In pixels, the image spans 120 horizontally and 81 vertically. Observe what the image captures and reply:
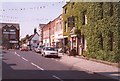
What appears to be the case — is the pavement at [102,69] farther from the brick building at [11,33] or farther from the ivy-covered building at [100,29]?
the brick building at [11,33]

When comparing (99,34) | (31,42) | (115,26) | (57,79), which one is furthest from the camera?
(31,42)

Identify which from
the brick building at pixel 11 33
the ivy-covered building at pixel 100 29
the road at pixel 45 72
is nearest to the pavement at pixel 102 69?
the road at pixel 45 72

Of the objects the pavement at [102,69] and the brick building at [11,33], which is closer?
the pavement at [102,69]

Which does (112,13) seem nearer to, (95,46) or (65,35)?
(95,46)

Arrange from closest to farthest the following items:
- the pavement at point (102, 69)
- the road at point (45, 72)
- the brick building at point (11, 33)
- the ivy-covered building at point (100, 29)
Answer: the road at point (45, 72)
the pavement at point (102, 69)
the ivy-covered building at point (100, 29)
the brick building at point (11, 33)

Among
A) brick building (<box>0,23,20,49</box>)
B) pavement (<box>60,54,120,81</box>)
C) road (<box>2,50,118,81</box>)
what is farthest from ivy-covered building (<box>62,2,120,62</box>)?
brick building (<box>0,23,20,49</box>)

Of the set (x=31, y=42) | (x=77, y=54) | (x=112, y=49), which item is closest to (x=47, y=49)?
(x=77, y=54)

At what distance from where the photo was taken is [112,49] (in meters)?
30.2

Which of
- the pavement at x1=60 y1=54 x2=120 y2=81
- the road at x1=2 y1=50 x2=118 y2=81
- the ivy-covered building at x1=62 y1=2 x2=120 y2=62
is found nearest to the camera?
the road at x1=2 y1=50 x2=118 y2=81

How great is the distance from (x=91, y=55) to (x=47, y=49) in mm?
10244

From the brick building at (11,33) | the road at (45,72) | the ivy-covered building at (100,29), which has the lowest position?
the road at (45,72)

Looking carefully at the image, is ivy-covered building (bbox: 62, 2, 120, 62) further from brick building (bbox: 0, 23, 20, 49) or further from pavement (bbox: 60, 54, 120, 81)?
brick building (bbox: 0, 23, 20, 49)

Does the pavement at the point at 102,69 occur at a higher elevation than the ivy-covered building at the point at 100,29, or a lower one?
lower

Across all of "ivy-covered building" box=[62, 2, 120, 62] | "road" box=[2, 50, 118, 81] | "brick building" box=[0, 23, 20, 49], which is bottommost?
"road" box=[2, 50, 118, 81]
